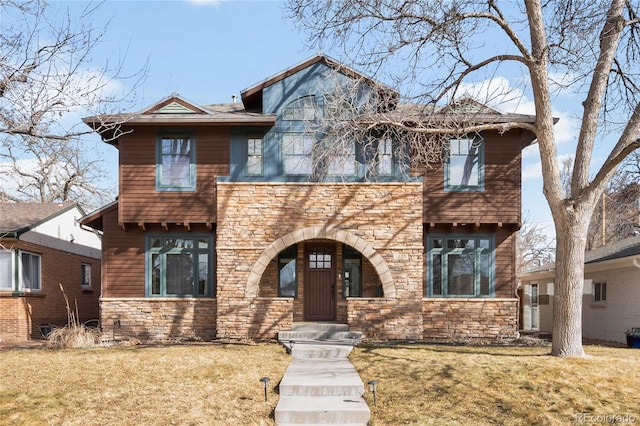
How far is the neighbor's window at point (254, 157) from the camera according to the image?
15.4 m

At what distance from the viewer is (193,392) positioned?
9.40 meters

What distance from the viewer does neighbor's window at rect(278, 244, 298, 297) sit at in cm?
1593

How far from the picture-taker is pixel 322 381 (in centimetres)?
972

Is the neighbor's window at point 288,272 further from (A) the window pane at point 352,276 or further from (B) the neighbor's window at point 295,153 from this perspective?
(B) the neighbor's window at point 295,153

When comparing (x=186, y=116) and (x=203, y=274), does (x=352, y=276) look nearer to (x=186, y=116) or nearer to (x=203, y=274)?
(x=203, y=274)

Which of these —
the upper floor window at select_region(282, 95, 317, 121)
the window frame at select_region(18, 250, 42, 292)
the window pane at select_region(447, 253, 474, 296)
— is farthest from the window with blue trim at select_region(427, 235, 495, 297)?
the window frame at select_region(18, 250, 42, 292)

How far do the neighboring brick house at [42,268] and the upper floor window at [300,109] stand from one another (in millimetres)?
7343

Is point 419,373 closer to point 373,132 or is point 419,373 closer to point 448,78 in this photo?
point 448,78

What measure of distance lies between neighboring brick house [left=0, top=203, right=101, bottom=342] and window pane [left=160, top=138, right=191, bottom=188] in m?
3.72

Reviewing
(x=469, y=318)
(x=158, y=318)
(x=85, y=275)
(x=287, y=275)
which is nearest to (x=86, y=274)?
(x=85, y=275)

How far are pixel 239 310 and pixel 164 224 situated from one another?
3220 mm

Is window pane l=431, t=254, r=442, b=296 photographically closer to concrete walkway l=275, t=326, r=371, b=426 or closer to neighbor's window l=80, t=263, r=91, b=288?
concrete walkway l=275, t=326, r=371, b=426

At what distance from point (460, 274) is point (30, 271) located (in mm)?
13571

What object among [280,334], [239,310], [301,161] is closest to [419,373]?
[280,334]
